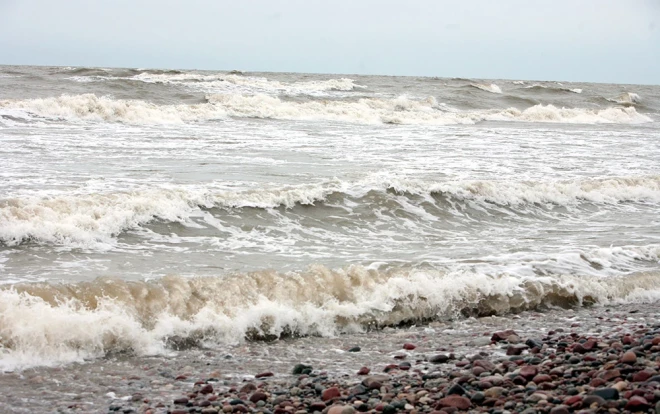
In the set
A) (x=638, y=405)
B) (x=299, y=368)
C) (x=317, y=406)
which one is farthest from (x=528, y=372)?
(x=299, y=368)

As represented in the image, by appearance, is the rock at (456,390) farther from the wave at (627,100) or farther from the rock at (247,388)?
the wave at (627,100)

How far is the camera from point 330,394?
14.1 feet

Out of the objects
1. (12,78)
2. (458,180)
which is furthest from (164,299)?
(12,78)

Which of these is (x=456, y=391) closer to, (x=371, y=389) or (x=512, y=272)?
(x=371, y=389)

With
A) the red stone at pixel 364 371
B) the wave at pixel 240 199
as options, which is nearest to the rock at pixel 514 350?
the red stone at pixel 364 371

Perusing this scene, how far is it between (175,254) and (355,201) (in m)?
3.96

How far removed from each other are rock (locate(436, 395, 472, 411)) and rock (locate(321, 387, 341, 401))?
69cm

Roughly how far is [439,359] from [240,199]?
6.03 m

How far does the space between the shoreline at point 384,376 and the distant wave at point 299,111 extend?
18.2 m

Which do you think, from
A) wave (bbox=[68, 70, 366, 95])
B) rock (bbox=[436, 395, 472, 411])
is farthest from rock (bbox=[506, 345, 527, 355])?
wave (bbox=[68, 70, 366, 95])

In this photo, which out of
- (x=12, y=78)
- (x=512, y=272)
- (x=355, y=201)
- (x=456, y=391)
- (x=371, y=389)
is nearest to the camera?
(x=456, y=391)

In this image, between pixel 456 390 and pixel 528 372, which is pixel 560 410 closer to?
pixel 456 390

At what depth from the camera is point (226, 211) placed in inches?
403

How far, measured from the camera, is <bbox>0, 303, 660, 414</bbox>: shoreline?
3.96 metres
